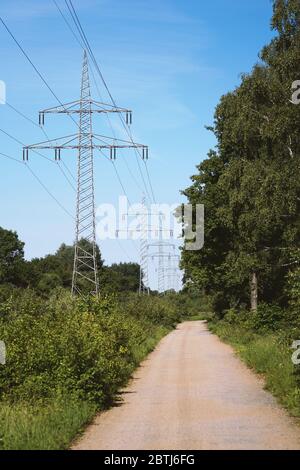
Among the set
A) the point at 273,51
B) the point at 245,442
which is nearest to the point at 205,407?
the point at 245,442

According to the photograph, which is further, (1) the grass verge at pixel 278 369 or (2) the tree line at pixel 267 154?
(2) the tree line at pixel 267 154

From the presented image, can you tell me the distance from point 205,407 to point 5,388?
4244mm

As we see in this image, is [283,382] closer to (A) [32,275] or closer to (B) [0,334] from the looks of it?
(B) [0,334]

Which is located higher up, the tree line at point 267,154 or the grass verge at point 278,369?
the tree line at point 267,154

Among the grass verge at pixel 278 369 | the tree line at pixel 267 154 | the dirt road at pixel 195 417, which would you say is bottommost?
the dirt road at pixel 195 417

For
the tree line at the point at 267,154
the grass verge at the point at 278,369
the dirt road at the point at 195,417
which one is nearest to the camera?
the dirt road at the point at 195,417

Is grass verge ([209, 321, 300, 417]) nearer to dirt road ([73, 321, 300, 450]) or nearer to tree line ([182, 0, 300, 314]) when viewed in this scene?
dirt road ([73, 321, 300, 450])

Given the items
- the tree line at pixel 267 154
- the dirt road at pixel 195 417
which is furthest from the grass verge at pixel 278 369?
the tree line at pixel 267 154

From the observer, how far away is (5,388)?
487 inches

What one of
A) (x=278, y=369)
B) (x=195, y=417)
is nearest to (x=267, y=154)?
(x=278, y=369)

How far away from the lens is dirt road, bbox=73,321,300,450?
9.57m

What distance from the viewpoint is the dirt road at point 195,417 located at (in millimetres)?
9570

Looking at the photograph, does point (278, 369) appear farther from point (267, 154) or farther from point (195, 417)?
point (267, 154)

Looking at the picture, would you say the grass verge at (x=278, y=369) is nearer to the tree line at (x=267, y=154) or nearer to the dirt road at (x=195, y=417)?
the dirt road at (x=195, y=417)
